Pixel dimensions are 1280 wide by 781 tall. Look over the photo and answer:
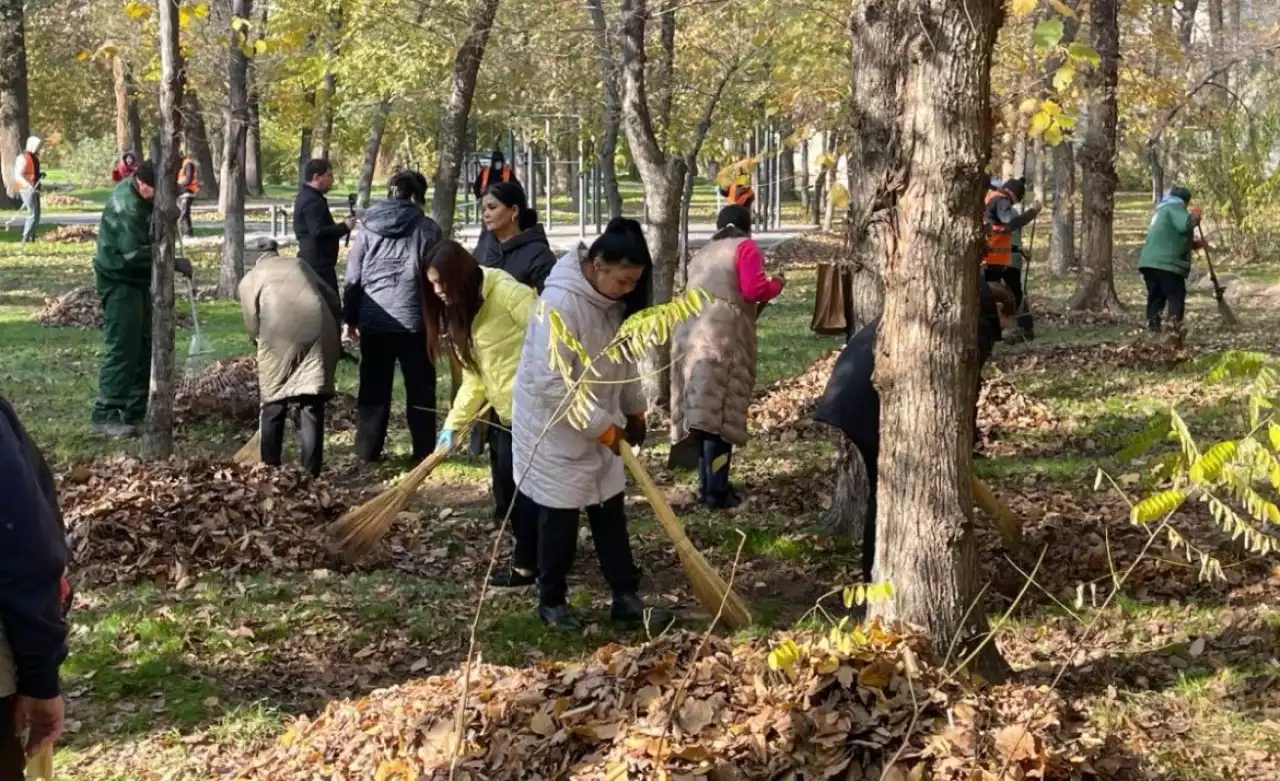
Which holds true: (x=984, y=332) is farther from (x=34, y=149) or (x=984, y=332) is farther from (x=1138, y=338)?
(x=34, y=149)

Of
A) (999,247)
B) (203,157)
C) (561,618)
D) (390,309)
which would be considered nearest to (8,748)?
(561,618)

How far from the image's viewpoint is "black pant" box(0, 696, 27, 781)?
316 cm

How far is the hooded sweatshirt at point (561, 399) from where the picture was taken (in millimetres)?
6250

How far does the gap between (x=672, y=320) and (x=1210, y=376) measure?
5.55 feet

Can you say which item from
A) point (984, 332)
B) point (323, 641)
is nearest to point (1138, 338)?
point (984, 332)

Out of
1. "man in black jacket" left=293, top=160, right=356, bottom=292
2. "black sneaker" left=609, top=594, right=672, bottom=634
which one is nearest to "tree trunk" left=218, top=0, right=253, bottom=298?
"man in black jacket" left=293, top=160, right=356, bottom=292

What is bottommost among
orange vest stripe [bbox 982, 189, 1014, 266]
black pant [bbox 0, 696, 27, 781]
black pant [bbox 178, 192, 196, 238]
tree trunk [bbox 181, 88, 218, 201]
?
black pant [bbox 0, 696, 27, 781]

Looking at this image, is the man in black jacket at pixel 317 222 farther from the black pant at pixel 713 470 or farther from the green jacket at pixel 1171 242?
the green jacket at pixel 1171 242

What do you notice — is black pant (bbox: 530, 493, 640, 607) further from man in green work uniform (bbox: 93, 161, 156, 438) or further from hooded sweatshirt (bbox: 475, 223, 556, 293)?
man in green work uniform (bbox: 93, 161, 156, 438)

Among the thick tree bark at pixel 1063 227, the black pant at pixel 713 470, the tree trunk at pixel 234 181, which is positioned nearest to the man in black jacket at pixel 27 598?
the black pant at pixel 713 470

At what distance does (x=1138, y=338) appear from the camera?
14828 mm

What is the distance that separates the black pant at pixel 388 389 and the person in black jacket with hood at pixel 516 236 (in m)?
1.11

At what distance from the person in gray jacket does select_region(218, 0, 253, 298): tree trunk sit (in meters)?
7.57

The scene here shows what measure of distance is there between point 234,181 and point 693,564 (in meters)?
14.4
